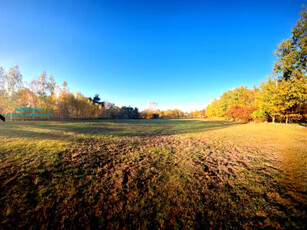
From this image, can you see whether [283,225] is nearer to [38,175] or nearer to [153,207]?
[153,207]

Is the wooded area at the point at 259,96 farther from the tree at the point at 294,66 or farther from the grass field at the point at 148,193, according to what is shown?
the grass field at the point at 148,193

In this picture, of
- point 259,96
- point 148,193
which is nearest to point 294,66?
point 259,96

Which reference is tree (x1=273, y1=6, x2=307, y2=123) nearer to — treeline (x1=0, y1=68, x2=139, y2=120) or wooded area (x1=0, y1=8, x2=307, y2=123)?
wooded area (x1=0, y1=8, x2=307, y2=123)

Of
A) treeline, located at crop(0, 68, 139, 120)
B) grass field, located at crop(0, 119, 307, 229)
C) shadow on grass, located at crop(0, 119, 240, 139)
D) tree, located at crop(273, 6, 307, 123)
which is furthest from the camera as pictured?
treeline, located at crop(0, 68, 139, 120)

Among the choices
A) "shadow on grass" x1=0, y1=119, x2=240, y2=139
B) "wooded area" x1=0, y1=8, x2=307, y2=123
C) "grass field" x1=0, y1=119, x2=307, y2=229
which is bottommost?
"grass field" x1=0, y1=119, x2=307, y2=229

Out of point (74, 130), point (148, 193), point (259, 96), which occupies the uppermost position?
point (259, 96)

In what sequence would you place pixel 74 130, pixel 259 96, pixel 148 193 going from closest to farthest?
1. pixel 148 193
2. pixel 74 130
3. pixel 259 96

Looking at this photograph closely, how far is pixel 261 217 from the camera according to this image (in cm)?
262

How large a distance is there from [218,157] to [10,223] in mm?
8117

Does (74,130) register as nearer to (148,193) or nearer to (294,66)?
(148,193)

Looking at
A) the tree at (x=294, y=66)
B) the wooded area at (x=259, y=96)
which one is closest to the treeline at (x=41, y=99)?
the wooded area at (x=259, y=96)

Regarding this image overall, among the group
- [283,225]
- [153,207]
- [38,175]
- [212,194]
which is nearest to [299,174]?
[283,225]

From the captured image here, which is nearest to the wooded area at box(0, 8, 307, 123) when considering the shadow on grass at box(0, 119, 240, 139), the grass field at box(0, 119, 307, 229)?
the shadow on grass at box(0, 119, 240, 139)

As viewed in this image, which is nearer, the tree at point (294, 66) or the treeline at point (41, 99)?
the tree at point (294, 66)
